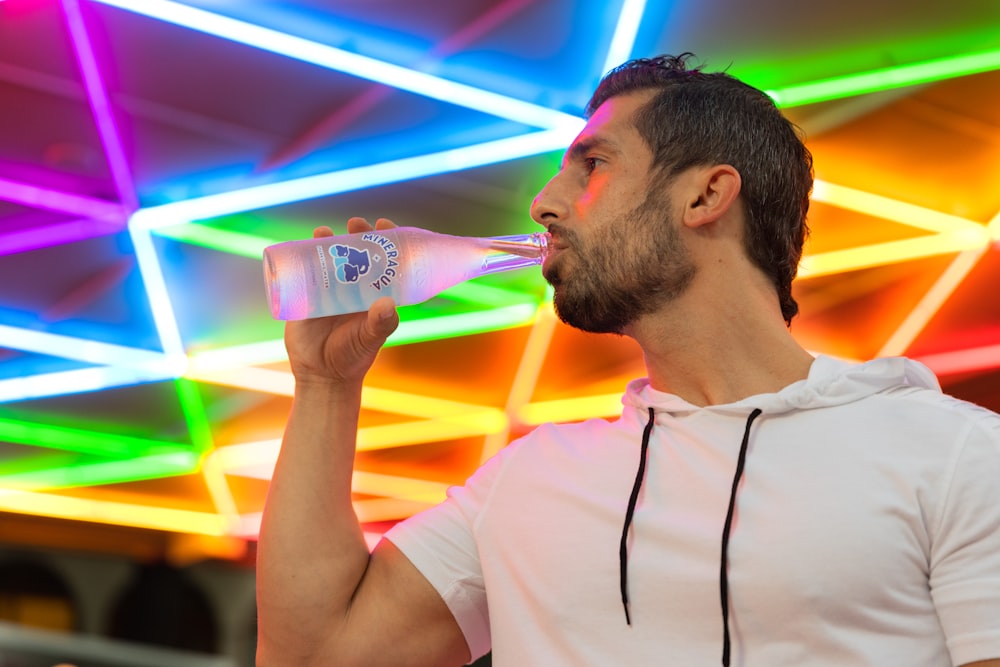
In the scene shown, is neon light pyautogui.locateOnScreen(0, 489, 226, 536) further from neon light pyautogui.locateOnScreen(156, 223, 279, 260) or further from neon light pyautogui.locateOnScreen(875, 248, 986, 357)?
neon light pyautogui.locateOnScreen(875, 248, 986, 357)

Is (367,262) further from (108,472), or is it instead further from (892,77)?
(108,472)

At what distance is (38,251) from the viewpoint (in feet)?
8.70

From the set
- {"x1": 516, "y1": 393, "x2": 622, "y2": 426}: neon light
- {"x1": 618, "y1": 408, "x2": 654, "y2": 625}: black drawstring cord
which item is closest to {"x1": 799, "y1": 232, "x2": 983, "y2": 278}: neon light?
{"x1": 516, "y1": 393, "x2": 622, "y2": 426}: neon light

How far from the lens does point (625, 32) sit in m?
2.45

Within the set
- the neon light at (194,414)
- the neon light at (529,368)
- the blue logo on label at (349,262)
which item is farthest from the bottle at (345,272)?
the neon light at (194,414)

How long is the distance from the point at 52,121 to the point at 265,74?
57 cm

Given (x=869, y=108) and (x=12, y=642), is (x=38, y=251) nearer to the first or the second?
(x=12, y=642)

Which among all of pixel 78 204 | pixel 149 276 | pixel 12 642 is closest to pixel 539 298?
pixel 149 276

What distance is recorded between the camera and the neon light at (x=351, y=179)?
8.73 feet

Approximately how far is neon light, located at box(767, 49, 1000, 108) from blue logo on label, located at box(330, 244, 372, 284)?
1.76m

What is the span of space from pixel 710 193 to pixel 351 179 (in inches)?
58.6

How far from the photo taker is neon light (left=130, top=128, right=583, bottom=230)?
266 cm

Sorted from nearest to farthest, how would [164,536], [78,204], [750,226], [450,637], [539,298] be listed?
[450,637]
[750,226]
[78,204]
[539,298]
[164,536]

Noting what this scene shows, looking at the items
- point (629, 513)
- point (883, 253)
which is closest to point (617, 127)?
point (629, 513)
